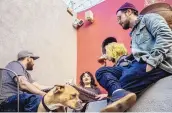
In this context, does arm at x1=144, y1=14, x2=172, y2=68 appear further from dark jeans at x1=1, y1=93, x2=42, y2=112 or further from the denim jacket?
dark jeans at x1=1, y1=93, x2=42, y2=112

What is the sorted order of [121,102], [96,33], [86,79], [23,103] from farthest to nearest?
[96,33] < [86,79] < [23,103] < [121,102]

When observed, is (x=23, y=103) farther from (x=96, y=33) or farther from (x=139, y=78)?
(x=96, y=33)

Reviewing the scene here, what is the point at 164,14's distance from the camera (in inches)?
112

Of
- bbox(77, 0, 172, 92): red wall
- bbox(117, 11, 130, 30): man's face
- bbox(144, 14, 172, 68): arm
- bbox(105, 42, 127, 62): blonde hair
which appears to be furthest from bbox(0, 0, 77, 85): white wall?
bbox(144, 14, 172, 68): arm

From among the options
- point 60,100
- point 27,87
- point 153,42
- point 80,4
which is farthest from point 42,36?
point 153,42

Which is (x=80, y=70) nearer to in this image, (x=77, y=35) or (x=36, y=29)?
(x=77, y=35)

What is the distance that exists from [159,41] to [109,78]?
16.9 inches

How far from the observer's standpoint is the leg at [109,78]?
197 cm

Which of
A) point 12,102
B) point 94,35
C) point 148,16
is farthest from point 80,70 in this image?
point 148,16

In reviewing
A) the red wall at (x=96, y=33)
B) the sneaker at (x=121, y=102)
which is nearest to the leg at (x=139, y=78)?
the sneaker at (x=121, y=102)

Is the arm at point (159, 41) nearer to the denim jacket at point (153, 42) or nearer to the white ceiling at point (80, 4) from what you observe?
the denim jacket at point (153, 42)

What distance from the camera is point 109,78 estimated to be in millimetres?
2023

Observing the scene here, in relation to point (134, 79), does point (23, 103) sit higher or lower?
lower

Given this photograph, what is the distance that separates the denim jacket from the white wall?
2.23 metres
